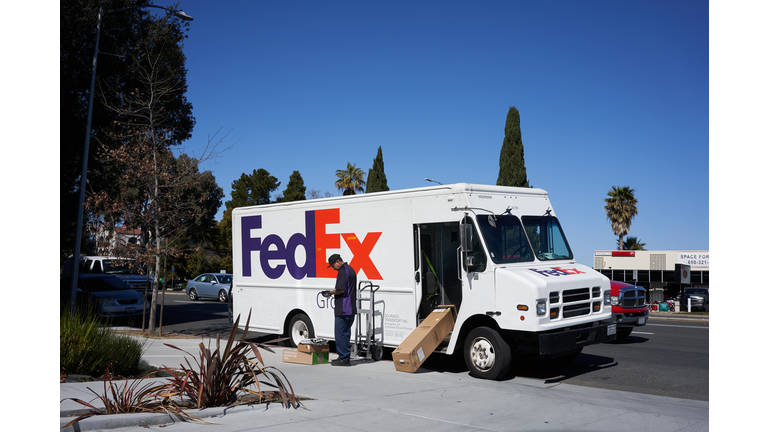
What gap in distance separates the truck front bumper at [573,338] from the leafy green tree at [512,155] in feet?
81.4

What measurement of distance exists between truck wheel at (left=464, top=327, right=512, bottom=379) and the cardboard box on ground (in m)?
2.51

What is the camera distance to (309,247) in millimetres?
12211

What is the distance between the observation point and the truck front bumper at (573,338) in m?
8.82

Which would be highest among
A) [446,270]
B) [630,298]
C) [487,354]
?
[446,270]

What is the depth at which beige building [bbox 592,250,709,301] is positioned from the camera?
45844mm

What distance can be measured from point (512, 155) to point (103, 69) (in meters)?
23.0

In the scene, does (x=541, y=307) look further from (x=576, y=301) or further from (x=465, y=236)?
(x=465, y=236)

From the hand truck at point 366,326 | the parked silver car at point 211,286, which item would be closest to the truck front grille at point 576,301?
the hand truck at point 366,326

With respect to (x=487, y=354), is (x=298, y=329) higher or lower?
lower

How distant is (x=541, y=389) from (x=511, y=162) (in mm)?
27058

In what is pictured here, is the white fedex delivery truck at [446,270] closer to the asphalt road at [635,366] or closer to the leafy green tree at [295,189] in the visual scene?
the asphalt road at [635,366]

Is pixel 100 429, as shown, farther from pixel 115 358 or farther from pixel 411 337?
pixel 411 337

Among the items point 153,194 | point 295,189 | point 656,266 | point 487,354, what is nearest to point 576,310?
point 487,354

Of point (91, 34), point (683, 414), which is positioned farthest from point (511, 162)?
point (683, 414)
